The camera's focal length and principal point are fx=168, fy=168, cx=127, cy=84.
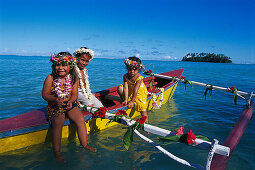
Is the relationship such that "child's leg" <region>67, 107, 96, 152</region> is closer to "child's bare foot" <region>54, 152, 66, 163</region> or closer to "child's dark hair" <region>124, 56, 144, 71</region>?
"child's bare foot" <region>54, 152, 66, 163</region>

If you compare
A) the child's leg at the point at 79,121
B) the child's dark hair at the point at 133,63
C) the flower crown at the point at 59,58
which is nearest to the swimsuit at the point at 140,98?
the child's dark hair at the point at 133,63

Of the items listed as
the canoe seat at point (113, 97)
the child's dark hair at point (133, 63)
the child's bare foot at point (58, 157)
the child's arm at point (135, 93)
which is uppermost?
the child's dark hair at point (133, 63)

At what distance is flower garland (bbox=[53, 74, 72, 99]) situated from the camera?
9.90 feet

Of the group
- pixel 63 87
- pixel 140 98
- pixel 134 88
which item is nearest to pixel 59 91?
pixel 63 87

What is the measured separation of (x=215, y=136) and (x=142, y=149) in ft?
7.54

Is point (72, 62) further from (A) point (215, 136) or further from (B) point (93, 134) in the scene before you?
(A) point (215, 136)

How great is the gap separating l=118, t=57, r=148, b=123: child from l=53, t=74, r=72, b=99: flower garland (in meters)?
1.72

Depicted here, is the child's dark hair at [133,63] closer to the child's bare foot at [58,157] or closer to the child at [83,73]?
the child at [83,73]

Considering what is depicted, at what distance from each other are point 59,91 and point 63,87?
11cm

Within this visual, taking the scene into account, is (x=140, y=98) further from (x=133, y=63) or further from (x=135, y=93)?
(x=133, y=63)

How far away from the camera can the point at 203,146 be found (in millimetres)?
2102

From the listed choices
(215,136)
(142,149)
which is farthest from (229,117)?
(142,149)

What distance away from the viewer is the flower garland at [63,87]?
302cm

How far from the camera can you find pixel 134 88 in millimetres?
4625
